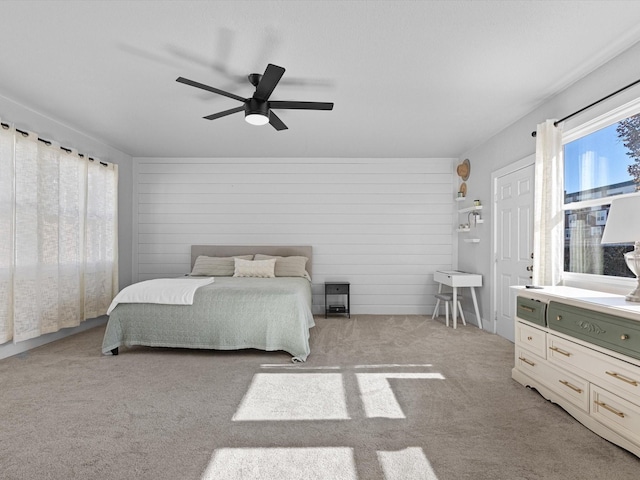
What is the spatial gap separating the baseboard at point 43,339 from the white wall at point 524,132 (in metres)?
5.35

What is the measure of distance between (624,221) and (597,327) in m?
0.65

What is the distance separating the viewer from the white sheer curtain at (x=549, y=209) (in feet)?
10.5

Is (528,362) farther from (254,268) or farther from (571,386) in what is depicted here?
(254,268)

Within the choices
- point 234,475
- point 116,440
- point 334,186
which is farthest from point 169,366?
point 334,186

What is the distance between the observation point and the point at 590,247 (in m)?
3.09

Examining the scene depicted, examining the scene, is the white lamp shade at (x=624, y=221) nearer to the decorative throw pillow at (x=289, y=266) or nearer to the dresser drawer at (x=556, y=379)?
the dresser drawer at (x=556, y=379)

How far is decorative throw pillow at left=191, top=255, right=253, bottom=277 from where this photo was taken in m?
5.37

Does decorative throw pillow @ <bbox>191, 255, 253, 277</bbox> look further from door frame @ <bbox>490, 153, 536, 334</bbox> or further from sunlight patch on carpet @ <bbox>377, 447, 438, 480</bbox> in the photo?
sunlight patch on carpet @ <bbox>377, 447, 438, 480</bbox>

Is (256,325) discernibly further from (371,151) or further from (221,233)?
(371,151)

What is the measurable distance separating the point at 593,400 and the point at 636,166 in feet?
5.55

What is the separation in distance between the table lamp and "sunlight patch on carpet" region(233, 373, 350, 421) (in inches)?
77.9

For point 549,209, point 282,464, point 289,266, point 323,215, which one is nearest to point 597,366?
point 549,209

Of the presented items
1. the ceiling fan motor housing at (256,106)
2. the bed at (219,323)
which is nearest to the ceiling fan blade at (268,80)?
the ceiling fan motor housing at (256,106)

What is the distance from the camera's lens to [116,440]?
6.78ft
